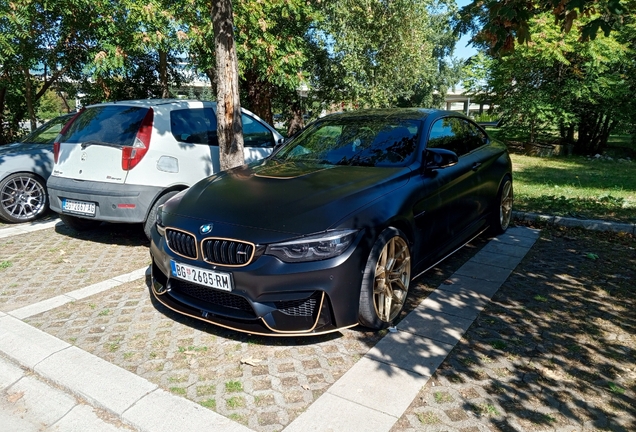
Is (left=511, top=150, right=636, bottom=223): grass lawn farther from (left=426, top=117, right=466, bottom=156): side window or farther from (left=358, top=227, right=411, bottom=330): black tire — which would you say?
(left=358, top=227, right=411, bottom=330): black tire

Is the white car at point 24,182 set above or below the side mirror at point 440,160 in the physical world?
below

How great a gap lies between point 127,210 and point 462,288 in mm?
3663

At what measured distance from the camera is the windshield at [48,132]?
831cm

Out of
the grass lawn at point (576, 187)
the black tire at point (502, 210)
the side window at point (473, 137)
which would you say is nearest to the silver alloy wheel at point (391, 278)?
the side window at point (473, 137)

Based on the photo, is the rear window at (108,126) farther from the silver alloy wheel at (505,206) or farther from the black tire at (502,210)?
the silver alloy wheel at (505,206)

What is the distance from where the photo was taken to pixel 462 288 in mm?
4605

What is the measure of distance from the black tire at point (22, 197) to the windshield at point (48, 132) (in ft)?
3.85

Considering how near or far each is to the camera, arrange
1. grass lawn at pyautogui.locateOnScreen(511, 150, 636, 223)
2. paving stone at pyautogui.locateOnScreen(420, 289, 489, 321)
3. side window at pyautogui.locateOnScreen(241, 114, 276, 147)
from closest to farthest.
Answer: paving stone at pyautogui.locateOnScreen(420, 289, 489, 321), side window at pyautogui.locateOnScreen(241, 114, 276, 147), grass lawn at pyautogui.locateOnScreen(511, 150, 636, 223)

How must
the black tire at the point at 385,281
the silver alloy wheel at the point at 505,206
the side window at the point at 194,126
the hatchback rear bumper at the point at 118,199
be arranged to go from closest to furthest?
the black tire at the point at 385,281 < the hatchback rear bumper at the point at 118,199 < the side window at the point at 194,126 < the silver alloy wheel at the point at 505,206

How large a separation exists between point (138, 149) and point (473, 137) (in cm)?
388

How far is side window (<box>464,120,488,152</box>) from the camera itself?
5.56 meters

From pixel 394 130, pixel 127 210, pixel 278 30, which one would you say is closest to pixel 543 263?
pixel 394 130

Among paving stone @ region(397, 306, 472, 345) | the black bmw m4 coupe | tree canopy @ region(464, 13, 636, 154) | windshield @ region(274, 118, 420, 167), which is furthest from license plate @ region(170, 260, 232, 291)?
tree canopy @ region(464, 13, 636, 154)

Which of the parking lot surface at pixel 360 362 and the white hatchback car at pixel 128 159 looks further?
the white hatchback car at pixel 128 159
